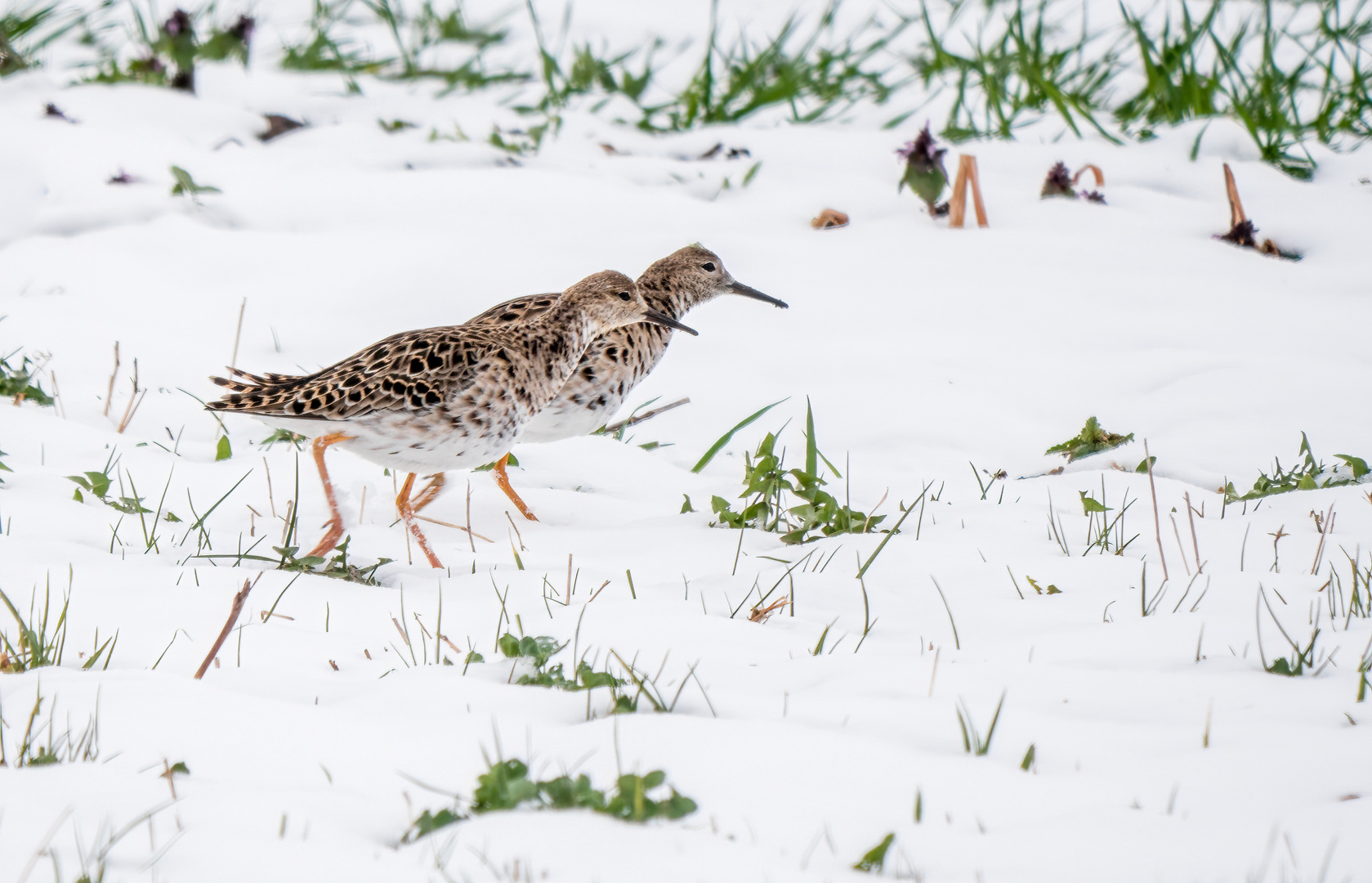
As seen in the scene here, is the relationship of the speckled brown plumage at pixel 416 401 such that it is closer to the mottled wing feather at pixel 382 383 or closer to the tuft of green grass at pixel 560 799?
the mottled wing feather at pixel 382 383

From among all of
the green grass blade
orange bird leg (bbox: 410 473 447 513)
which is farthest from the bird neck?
orange bird leg (bbox: 410 473 447 513)

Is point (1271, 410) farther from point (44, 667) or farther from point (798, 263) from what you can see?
point (44, 667)

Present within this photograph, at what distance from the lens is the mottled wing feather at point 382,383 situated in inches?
175

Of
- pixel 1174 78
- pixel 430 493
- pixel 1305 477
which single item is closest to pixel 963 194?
pixel 1174 78

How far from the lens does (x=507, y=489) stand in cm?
506

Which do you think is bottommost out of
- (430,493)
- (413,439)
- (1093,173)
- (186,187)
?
(430,493)

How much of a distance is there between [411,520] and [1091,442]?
2.91 meters

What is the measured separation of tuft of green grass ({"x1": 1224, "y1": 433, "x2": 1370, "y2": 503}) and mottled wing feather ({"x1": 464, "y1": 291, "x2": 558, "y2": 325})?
2.88 m

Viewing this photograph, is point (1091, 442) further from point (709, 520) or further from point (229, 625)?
point (229, 625)

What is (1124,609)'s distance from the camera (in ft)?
11.7

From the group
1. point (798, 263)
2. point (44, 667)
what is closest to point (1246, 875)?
point (44, 667)

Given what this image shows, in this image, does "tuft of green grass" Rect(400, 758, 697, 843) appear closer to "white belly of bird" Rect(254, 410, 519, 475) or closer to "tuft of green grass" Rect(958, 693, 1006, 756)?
"tuft of green grass" Rect(958, 693, 1006, 756)

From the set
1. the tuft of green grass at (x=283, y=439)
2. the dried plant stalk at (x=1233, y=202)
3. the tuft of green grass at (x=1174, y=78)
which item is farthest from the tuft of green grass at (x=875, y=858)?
the tuft of green grass at (x=1174, y=78)

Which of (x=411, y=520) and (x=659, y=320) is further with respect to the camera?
(x=659, y=320)
